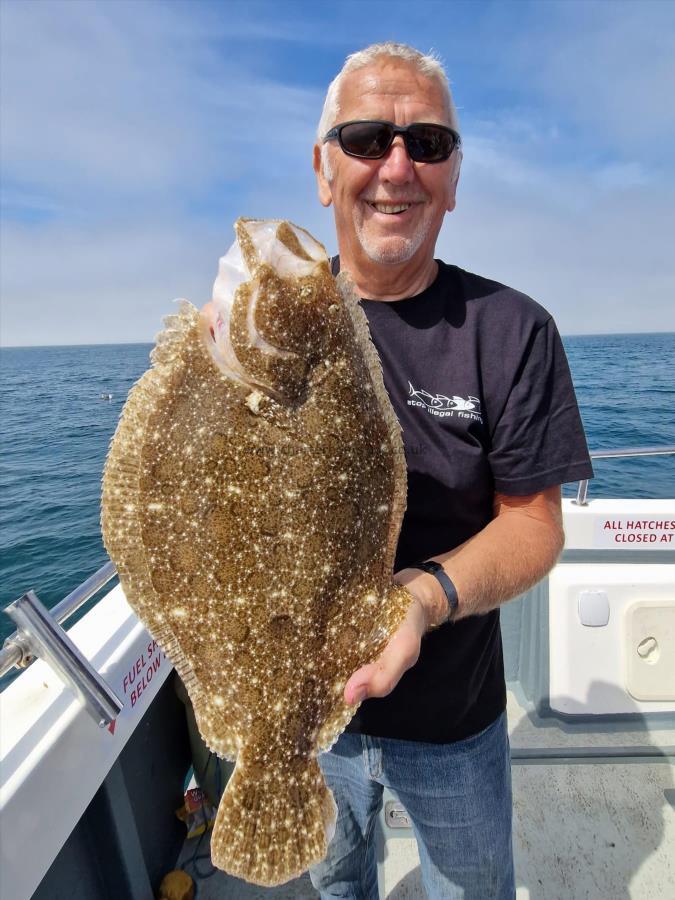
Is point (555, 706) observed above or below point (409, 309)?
below

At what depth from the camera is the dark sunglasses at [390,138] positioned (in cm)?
204

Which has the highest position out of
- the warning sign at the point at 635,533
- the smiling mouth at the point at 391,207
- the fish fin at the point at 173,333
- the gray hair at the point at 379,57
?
the gray hair at the point at 379,57

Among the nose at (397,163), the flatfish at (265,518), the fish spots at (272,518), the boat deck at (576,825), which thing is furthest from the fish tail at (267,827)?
the nose at (397,163)

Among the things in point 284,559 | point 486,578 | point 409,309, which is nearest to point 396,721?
point 486,578

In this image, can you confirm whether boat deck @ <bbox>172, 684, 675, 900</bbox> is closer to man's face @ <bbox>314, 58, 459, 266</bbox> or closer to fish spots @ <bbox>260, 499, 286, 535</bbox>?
fish spots @ <bbox>260, 499, 286, 535</bbox>

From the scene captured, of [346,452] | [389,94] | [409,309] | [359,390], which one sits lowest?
[346,452]

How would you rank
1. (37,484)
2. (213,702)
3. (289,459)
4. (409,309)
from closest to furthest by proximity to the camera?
1. (289,459)
2. (213,702)
3. (409,309)
4. (37,484)

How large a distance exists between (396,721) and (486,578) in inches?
28.9

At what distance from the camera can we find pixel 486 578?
6.49 ft

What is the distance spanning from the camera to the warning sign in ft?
14.0

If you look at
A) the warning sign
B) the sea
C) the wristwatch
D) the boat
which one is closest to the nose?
the wristwatch

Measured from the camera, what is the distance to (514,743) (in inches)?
164

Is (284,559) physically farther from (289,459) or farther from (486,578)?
(486,578)

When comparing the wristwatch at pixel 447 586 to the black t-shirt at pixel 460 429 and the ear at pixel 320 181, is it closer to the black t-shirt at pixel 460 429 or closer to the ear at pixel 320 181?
the black t-shirt at pixel 460 429
